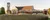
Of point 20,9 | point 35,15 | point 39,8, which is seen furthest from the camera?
point 39,8

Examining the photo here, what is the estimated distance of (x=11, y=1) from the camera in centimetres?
144

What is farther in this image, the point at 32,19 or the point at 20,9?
the point at 20,9

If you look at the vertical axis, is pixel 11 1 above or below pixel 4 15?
above

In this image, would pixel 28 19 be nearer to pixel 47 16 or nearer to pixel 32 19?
pixel 32 19

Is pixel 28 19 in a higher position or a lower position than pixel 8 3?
lower

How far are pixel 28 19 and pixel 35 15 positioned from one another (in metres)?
0.09

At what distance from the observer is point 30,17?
116 cm

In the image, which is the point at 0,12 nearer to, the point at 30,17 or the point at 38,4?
the point at 30,17

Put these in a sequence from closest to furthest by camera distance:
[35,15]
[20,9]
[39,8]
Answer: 1. [35,15]
2. [20,9]
3. [39,8]

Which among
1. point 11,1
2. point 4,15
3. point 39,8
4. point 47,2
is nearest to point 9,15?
point 4,15

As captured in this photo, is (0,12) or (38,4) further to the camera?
(38,4)

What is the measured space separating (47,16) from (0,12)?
556 millimetres

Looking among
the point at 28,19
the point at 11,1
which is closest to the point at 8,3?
the point at 11,1

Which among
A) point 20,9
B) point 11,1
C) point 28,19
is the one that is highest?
point 11,1
